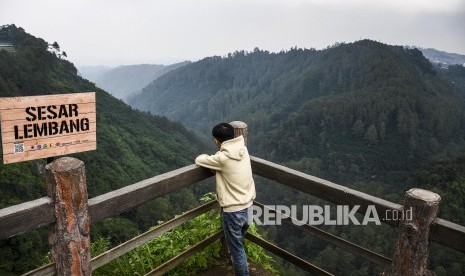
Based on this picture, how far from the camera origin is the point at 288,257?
3.10 meters

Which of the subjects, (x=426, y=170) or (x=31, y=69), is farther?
(x=426, y=170)

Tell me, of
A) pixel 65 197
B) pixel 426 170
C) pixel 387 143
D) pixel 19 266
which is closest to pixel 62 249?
pixel 65 197

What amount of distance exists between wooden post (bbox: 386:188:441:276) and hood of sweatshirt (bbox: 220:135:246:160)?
1.19m

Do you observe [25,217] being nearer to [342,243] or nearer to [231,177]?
[231,177]

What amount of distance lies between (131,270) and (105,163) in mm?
45689

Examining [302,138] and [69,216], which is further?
[302,138]

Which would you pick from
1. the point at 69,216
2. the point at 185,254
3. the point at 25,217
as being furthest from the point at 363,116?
the point at 25,217

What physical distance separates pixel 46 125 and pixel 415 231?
237 centimetres

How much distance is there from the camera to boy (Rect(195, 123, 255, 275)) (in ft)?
9.29

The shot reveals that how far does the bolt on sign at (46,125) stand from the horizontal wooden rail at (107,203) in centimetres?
41

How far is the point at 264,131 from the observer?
125750 millimetres

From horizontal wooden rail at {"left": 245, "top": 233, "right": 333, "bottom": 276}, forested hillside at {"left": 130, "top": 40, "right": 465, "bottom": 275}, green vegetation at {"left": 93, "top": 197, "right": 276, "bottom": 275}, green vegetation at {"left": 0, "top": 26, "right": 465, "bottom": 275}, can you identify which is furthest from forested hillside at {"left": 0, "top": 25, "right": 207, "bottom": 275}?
forested hillside at {"left": 130, "top": 40, "right": 465, "bottom": 275}

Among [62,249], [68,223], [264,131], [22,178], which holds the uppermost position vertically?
[68,223]

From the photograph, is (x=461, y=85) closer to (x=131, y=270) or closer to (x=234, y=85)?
(x=234, y=85)
